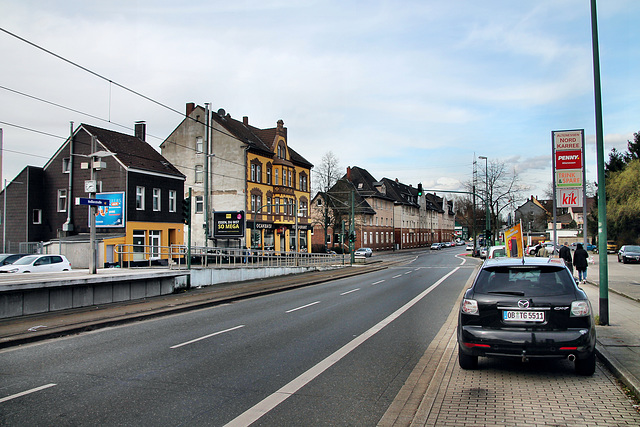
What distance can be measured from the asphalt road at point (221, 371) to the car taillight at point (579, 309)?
234 centimetres

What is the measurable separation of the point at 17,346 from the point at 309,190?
52604mm

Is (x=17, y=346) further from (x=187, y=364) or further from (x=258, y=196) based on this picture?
(x=258, y=196)

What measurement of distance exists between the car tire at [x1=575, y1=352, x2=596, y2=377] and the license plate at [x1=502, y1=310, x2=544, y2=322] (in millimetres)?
849

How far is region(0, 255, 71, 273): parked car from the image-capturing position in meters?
21.9

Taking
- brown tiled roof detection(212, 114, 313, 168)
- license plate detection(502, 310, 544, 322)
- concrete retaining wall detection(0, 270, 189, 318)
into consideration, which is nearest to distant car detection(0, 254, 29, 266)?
concrete retaining wall detection(0, 270, 189, 318)

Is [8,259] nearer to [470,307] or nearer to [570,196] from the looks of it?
[470,307]

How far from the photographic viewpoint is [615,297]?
16.0 m

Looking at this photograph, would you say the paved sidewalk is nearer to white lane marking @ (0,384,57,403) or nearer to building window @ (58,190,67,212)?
white lane marking @ (0,384,57,403)

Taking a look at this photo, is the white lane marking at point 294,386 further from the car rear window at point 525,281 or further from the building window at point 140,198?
the building window at point 140,198

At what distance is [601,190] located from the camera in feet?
33.6

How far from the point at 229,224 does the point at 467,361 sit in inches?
1040

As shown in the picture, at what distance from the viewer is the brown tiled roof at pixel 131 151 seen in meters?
37.5

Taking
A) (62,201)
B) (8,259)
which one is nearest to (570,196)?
(8,259)

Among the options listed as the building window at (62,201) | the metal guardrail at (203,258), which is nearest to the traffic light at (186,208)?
the metal guardrail at (203,258)
